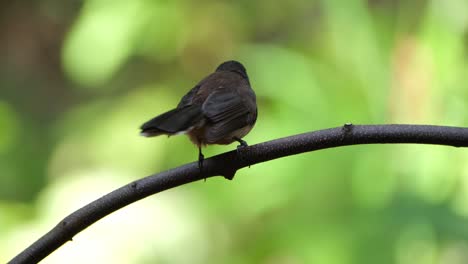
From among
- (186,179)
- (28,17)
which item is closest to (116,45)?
(28,17)

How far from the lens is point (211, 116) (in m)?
1.88

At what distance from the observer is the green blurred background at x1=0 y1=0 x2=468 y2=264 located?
137 inches

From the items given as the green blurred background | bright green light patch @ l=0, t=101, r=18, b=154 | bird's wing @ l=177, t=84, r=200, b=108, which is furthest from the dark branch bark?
bright green light patch @ l=0, t=101, r=18, b=154

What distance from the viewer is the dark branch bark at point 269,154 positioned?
4.55ft

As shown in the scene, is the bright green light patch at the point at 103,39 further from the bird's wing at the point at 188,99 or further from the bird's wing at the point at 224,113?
the bird's wing at the point at 224,113

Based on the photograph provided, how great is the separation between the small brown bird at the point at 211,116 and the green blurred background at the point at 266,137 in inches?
60.1

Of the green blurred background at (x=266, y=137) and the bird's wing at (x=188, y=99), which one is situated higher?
the green blurred background at (x=266, y=137)

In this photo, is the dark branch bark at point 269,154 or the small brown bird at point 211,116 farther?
the small brown bird at point 211,116

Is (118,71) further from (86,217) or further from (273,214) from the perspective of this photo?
(86,217)

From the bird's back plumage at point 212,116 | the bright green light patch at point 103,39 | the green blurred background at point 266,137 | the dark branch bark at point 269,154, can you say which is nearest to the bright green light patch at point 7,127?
the green blurred background at point 266,137

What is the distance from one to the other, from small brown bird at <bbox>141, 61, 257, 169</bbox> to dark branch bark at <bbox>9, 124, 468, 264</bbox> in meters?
0.26

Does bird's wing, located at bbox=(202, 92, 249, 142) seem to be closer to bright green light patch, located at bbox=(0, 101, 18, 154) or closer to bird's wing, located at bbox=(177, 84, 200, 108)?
bird's wing, located at bbox=(177, 84, 200, 108)

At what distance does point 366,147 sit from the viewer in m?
3.58

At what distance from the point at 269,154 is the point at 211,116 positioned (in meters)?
0.47
